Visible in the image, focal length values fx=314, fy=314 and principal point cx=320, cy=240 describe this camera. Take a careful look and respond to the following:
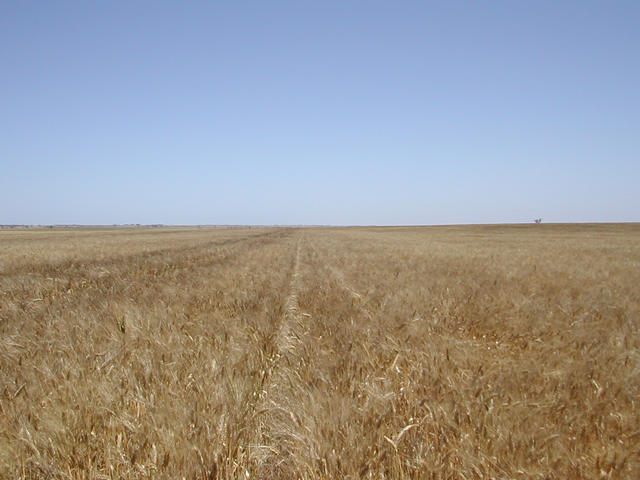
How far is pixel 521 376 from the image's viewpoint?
262 cm

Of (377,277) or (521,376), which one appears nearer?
(521,376)

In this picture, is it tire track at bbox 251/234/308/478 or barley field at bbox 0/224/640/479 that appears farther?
tire track at bbox 251/234/308/478

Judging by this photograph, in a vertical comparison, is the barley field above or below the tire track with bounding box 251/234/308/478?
above

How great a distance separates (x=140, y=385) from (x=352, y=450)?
1.77m

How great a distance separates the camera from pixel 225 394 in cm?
238

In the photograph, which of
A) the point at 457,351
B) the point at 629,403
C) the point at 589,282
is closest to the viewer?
the point at 629,403

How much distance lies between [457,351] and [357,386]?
1.20 m

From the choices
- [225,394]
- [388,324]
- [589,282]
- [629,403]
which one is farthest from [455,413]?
[589,282]

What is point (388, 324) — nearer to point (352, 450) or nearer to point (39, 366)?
point (352, 450)

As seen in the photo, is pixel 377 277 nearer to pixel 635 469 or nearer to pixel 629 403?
pixel 629 403

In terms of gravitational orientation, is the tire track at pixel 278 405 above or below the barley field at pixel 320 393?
below

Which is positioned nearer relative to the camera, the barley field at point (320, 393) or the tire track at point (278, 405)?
the barley field at point (320, 393)

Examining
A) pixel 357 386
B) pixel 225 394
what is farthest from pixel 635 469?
pixel 225 394

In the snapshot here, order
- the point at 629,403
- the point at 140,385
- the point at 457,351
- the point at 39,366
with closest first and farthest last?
the point at 629,403 < the point at 140,385 < the point at 39,366 < the point at 457,351
